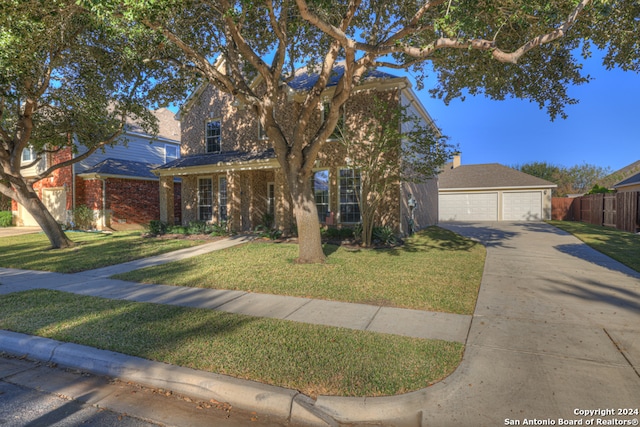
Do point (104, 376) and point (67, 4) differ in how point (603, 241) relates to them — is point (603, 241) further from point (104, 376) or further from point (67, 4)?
point (67, 4)

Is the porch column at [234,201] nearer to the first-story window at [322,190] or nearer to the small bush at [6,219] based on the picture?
the first-story window at [322,190]

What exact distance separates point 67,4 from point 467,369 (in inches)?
374

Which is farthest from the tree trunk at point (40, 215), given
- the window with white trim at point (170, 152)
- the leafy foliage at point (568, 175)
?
the leafy foliage at point (568, 175)

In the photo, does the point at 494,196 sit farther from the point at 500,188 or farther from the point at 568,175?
the point at 568,175

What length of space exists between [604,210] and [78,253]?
24841 mm

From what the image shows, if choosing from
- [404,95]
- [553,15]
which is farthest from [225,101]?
[553,15]

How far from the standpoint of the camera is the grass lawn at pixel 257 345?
3.32 m

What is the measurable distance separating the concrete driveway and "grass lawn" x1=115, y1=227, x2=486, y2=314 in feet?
2.22

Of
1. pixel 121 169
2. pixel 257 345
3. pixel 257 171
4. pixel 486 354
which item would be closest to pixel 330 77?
pixel 257 171

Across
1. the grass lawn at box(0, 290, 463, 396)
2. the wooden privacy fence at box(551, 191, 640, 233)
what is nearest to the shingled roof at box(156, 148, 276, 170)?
the grass lawn at box(0, 290, 463, 396)

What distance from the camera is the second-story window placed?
17141 mm

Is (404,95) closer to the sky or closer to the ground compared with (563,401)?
closer to the sky

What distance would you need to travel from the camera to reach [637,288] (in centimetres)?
638

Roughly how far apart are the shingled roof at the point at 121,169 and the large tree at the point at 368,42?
37.6 feet
